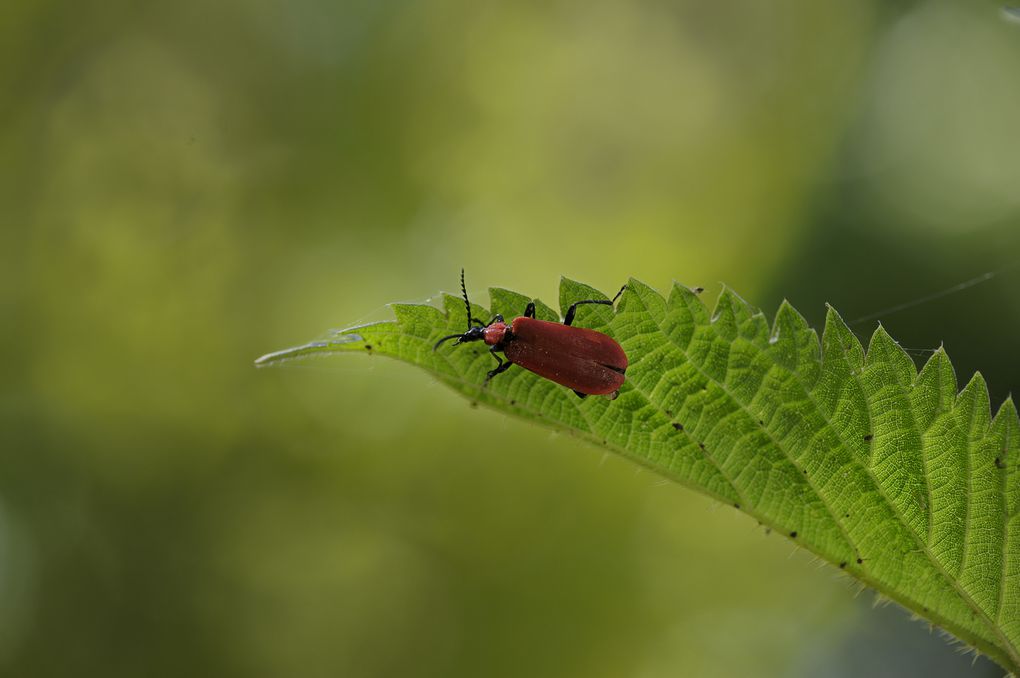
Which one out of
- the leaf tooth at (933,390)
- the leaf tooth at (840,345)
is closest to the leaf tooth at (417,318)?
the leaf tooth at (840,345)

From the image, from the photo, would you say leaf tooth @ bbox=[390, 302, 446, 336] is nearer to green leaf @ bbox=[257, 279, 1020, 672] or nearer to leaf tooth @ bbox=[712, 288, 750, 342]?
green leaf @ bbox=[257, 279, 1020, 672]

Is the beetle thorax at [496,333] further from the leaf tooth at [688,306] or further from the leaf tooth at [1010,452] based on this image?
the leaf tooth at [1010,452]

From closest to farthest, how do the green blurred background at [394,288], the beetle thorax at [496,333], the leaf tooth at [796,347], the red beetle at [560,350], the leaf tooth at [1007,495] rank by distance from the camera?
the leaf tooth at [1007,495], the leaf tooth at [796,347], the red beetle at [560,350], the beetle thorax at [496,333], the green blurred background at [394,288]

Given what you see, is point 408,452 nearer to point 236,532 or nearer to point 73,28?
point 236,532

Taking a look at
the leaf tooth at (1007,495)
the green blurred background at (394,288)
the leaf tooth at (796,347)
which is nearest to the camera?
the leaf tooth at (1007,495)

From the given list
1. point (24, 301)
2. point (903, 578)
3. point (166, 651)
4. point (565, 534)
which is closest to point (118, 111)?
point (24, 301)

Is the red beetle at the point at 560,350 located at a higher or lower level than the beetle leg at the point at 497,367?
higher

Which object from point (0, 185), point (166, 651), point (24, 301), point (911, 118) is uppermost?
point (911, 118)
